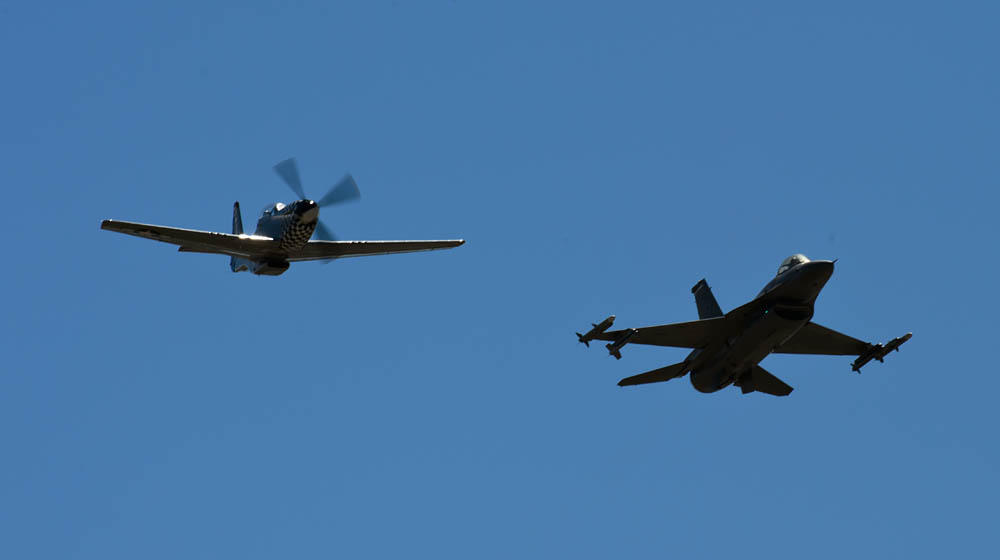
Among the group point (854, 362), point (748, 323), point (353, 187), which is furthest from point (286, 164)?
point (854, 362)

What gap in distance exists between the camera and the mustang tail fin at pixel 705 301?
219ft

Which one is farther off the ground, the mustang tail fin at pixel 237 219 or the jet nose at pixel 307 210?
the mustang tail fin at pixel 237 219

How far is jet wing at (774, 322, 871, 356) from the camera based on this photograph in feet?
221

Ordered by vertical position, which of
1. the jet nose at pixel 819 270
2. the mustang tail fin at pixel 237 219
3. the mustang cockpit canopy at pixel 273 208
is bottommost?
the jet nose at pixel 819 270

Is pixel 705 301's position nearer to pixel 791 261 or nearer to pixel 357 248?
pixel 791 261

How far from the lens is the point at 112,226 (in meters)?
61.3

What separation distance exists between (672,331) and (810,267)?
26.2 feet

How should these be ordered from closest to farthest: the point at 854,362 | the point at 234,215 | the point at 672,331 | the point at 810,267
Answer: the point at 810,267, the point at 672,331, the point at 854,362, the point at 234,215

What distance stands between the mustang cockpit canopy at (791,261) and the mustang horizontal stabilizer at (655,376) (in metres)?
7.43

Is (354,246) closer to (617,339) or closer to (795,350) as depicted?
(617,339)

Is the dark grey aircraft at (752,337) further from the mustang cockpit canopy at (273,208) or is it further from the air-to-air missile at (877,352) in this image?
the mustang cockpit canopy at (273,208)

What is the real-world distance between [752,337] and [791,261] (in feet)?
13.4

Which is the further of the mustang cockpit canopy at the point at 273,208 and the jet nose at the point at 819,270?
the mustang cockpit canopy at the point at 273,208

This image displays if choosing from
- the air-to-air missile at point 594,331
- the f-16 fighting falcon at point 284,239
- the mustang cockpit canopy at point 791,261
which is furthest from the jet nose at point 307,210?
the mustang cockpit canopy at point 791,261
